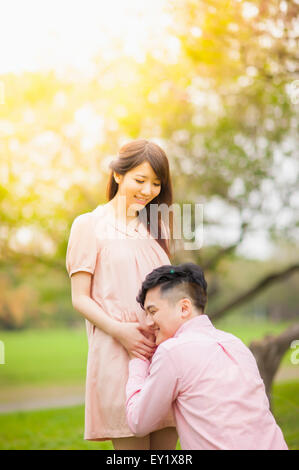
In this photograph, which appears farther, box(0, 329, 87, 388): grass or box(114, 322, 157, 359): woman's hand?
box(0, 329, 87, 388): grass

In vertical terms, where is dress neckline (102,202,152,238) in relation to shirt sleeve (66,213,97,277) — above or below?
above

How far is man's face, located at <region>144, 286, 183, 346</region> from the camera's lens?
158 centimetres

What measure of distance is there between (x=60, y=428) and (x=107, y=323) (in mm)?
3597

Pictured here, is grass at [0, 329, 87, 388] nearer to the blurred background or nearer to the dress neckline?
the blurred background

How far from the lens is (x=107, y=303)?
1.76 m

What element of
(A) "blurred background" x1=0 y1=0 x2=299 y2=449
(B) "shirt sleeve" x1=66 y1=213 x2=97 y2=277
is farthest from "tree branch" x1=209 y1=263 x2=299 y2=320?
(B) "shirt sleeve" x1=66 y1=213 x2=97 y2=277

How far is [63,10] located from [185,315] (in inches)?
242

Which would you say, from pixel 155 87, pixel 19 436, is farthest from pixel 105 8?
pixel 19 436

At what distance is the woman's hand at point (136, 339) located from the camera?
1.66m

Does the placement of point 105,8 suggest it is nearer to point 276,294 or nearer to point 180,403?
point 180,403

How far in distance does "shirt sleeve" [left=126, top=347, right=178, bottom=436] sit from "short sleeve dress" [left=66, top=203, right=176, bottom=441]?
0.22 metres

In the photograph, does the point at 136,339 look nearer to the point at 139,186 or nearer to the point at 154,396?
the point at 154,396

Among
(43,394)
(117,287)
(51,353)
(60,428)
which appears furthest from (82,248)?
(51,353)

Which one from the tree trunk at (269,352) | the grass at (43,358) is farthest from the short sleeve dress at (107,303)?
the grass at (43,358)
